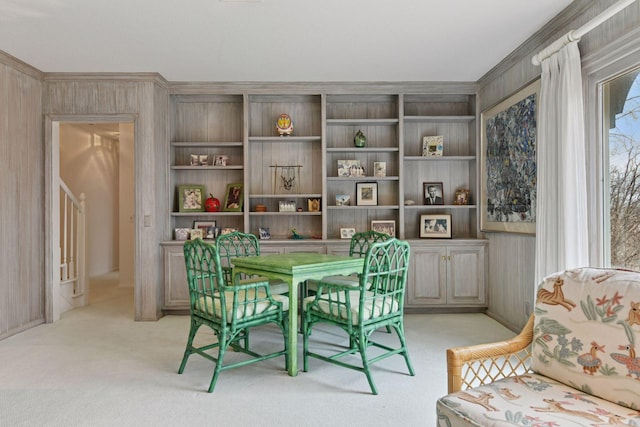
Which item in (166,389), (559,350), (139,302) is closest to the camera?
(559,350)

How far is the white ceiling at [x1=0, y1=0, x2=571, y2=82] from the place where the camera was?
2848 mm

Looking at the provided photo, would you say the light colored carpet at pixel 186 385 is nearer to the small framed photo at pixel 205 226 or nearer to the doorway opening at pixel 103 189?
the small framed photo at pixel 205 226

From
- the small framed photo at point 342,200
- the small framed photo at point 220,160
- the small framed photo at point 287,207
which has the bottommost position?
the small framed photo at point 287,207

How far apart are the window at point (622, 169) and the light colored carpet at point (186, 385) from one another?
1400 millimetres

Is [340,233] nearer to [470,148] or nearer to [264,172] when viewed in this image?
[264,172]

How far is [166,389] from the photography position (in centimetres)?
255

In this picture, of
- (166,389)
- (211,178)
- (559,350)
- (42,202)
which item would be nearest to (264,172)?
(211,178)

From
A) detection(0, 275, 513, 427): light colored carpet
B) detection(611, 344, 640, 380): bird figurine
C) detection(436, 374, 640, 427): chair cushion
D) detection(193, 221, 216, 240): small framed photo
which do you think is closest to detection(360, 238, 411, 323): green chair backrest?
detection(0, 275, 513, 427): light colored carpet

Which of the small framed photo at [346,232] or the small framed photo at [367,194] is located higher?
the small framed photo at [367,194]

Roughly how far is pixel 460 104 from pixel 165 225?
3.82m

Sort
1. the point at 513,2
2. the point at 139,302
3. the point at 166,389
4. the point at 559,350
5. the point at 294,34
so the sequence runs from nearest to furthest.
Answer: the point at 559,350 < the point at 166,389 < the point at 513,2 < the point at 294,34 < the point at 139,302

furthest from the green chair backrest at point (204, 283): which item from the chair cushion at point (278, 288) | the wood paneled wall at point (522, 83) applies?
the wood paneled wall at point (522, 83)

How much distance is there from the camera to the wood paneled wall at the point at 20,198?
3.68 m

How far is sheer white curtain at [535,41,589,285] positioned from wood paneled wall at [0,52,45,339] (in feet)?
15.3
